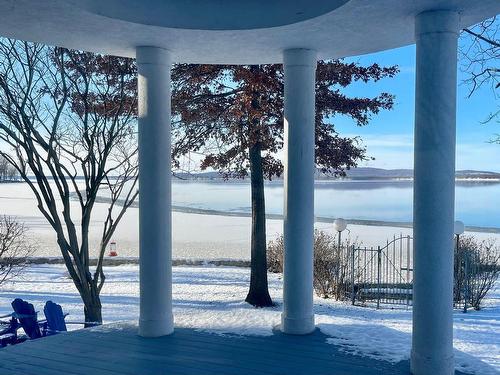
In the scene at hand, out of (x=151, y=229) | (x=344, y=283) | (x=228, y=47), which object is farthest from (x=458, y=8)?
(x=344, y=283)

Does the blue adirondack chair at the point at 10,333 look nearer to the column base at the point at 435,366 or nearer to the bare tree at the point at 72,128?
the bare tree at the point at 72,128

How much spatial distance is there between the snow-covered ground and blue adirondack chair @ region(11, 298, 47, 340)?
185cm

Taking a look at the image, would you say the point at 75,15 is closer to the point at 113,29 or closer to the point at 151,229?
the point at 113,29

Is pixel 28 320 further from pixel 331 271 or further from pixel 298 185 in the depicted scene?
pixel 331 271

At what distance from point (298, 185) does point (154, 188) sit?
4.93ft

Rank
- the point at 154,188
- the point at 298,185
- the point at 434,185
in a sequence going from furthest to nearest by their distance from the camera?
1. the point at 298,185
2. the point at 154,188
3. the point at 434,185

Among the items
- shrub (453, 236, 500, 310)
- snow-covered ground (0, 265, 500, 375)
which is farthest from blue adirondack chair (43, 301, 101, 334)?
shrub (453, 236, 500, 310)

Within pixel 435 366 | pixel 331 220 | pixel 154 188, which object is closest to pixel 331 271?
pixel 154 188

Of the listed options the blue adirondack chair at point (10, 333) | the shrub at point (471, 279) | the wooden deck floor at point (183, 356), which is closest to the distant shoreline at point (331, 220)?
the shrub at point (471, 279)

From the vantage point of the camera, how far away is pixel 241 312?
5992 mm

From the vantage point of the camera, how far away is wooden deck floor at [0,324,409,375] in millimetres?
3926

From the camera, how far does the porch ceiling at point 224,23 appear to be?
360cm

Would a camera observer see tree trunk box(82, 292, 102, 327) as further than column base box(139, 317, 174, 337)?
Yes

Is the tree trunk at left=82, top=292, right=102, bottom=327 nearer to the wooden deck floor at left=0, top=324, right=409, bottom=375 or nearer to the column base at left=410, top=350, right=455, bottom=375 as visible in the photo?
the wooden deck floor at left=0, top=324, right=409, bottom=375
